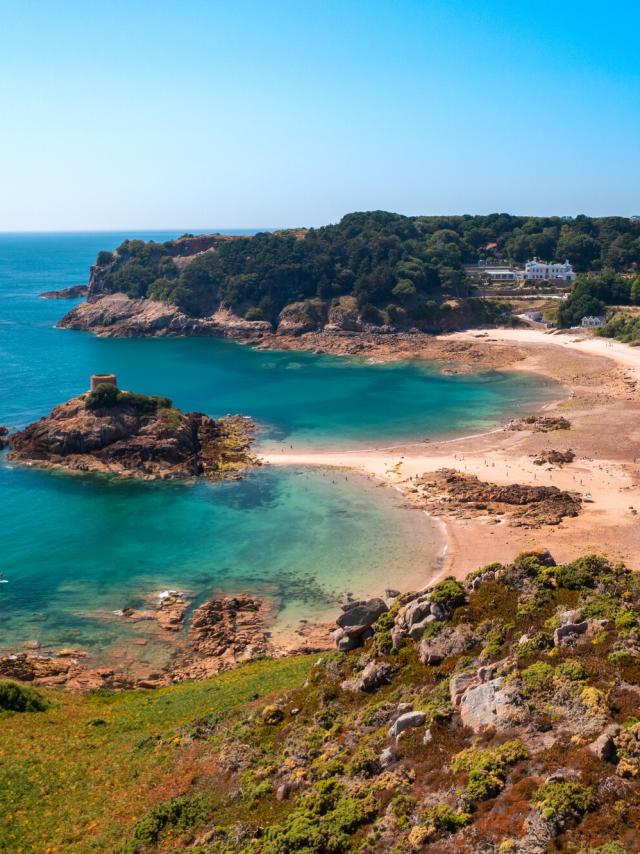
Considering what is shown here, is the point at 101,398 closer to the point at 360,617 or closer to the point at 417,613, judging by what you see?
the point at 360,617

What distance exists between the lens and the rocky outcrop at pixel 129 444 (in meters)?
62.7

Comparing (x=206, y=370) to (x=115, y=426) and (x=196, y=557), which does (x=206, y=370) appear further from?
(x=196, y=557)

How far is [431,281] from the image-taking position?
425 ft

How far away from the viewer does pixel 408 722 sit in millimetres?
19109

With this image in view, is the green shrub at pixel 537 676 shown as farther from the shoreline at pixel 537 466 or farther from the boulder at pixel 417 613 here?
the shoreline at pixel 537 466

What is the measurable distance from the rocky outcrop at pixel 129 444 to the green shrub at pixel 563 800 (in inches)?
1894

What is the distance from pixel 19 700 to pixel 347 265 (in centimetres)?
11206

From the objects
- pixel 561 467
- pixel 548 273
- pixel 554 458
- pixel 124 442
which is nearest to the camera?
pixel 561 467

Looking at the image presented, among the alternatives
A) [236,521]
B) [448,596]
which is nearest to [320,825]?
[448,596]

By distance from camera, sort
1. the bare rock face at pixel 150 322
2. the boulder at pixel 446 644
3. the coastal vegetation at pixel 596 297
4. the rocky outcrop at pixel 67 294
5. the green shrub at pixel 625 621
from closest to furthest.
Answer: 1. the green shrub at pixel 625 621
2. the boulder at pixel 446 644
3. the coastal vegetation at pixel 596 297
4. the bare rock face at pixel 150 322
5. the rocky outcrop at pixel 67 294

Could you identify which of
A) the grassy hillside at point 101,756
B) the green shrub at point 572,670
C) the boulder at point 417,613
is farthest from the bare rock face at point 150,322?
the green shrub at point 572,670

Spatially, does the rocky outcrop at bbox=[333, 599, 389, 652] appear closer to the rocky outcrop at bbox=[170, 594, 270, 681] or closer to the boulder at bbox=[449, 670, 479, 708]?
the boulder at bbox=[449, 670, 479, 708]

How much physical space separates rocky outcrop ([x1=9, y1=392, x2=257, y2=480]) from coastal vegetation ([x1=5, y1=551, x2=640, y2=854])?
3537 centimetres

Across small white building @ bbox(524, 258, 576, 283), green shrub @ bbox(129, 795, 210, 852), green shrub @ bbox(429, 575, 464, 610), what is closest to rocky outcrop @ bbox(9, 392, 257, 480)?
green shrub @ bbox(429, 575, 464, 610)
